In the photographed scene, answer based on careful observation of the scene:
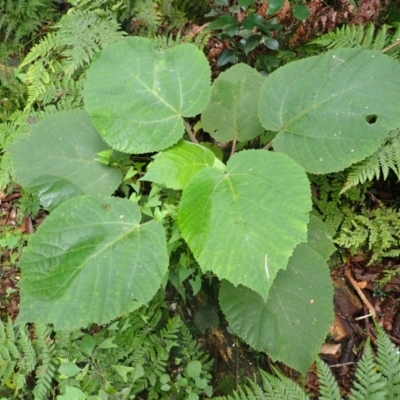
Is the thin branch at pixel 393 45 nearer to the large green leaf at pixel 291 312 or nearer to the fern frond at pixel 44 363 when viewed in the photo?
the large green leaf at pixel 291 312

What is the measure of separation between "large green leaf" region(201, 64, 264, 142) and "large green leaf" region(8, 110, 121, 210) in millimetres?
638

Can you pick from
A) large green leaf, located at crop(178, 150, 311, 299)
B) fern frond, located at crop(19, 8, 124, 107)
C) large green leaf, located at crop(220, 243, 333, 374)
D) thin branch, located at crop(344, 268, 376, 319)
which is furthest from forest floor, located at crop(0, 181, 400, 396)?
fern frond, located at crop(19, 8, 124, 107)

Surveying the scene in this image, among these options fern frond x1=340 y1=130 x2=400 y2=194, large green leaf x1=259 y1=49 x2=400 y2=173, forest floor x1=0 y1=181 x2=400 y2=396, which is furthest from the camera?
forest floor x1=0 y1=181 x2=400 y2=396

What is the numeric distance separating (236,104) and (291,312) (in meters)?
1.14

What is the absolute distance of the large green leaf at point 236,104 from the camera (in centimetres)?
218

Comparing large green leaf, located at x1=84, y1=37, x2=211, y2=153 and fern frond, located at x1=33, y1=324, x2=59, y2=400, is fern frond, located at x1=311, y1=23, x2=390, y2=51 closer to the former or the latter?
large green leaf, located at x1=84, y1=37, x2=211, y2=153

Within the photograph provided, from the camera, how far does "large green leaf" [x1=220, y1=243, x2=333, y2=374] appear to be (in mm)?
1886

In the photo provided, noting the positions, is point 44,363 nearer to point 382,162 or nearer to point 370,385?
point 370,385

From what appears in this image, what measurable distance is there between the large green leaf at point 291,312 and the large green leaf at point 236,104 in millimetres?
712

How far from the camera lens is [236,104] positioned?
2.20 metres

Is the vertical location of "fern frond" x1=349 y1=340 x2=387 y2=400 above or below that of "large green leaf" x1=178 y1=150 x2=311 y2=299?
below

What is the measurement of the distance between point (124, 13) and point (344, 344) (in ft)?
8.91

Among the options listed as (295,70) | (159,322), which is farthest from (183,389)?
(295,70)

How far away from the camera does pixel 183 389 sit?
2455 millimetres
